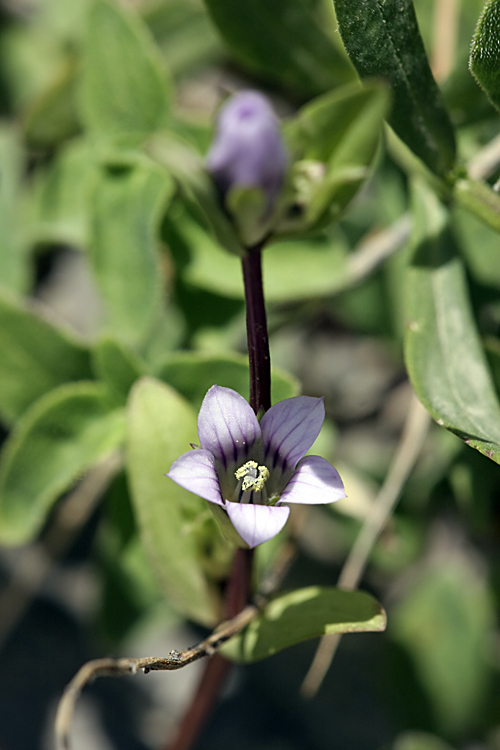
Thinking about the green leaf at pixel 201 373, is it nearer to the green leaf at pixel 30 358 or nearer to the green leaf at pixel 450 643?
the green leaf at pixel 30 358

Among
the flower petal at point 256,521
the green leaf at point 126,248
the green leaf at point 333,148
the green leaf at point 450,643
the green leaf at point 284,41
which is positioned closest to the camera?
the flower petal at point 256,521

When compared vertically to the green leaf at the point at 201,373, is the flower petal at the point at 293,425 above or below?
above

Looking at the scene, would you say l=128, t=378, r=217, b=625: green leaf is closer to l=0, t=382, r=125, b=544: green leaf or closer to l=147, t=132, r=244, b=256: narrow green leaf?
l=0, t=382, r=125, b=544: green leaf

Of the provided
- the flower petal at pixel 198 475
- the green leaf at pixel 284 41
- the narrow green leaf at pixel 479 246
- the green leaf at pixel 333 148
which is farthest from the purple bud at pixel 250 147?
the narrow green leaf at pixel 479 246

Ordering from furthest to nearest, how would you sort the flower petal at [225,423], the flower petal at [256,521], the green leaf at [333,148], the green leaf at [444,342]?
1. the green leaf at [444,342]
2. the green leaf at [333,148]
3. the flower petal at [225,423]
4. the flower petal at [256,521]

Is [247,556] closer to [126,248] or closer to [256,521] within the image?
[256,521]

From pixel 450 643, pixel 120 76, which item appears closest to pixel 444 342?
pixel 120 76

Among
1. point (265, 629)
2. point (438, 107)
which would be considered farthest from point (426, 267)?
point (265, 629)

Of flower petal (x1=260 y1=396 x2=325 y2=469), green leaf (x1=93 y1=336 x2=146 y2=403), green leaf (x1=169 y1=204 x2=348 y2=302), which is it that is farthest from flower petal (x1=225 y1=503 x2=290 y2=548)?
green leaf (x1=169 y1=204 x2=348 y2=302)
